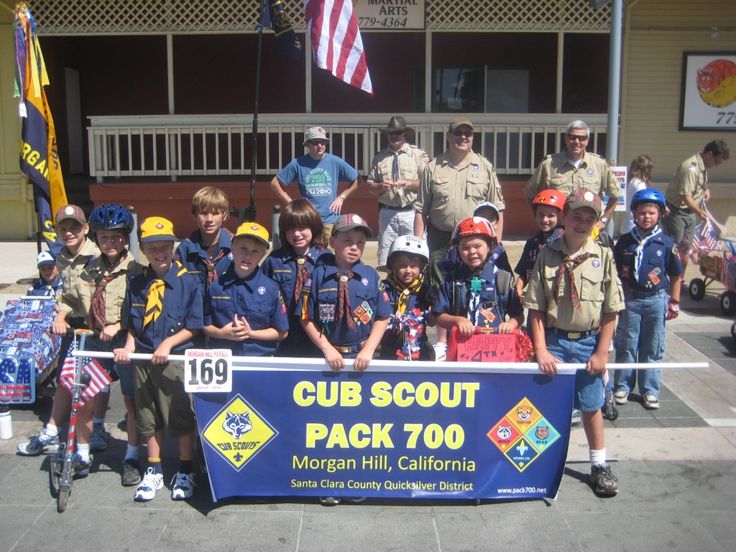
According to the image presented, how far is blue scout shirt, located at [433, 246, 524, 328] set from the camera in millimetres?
4430

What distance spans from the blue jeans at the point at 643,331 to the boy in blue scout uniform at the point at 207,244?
2726 mm

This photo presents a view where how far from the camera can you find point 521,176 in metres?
12.0

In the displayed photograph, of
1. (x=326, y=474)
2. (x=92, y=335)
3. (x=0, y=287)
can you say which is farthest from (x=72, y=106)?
(x=326, y=474)

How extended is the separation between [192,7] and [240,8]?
0.71 m

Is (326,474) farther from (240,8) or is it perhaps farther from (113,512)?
(240,8)

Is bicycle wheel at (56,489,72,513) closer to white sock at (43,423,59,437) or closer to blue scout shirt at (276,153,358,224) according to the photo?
white sock at (43,423,59,437)

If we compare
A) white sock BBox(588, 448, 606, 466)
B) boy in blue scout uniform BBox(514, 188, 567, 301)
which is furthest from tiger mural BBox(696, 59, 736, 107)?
white sock BBox(588, 448, 606, 466)

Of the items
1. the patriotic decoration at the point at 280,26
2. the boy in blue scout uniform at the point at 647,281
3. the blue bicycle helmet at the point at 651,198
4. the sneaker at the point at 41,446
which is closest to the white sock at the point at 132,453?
the sneaker at the point at 41,446

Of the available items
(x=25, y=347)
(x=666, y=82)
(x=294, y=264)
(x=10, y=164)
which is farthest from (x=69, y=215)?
(x=666, y=82)

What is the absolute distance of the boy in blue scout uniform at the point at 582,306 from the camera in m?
4.32

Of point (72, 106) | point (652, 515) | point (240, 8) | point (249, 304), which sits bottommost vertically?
point (652, 515)

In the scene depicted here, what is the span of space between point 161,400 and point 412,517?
58.0 inches

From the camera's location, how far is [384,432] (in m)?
4.20

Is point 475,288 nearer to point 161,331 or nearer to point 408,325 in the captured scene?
point 408,325
